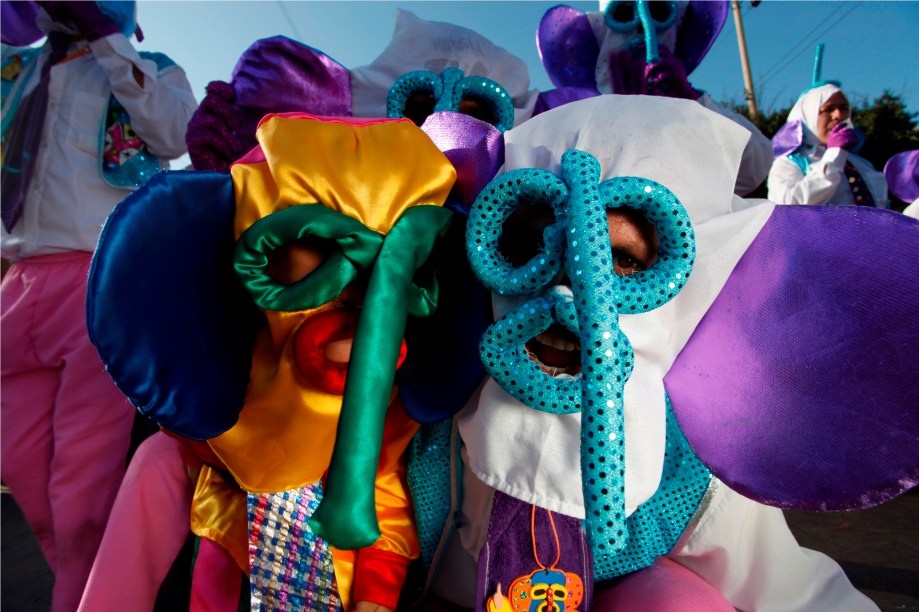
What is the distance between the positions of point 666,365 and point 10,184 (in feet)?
5.23

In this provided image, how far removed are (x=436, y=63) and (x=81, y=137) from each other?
926 millimetres

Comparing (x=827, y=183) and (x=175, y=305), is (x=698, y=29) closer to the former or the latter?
(x=827, y=183)

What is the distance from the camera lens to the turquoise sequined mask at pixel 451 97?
1.30m

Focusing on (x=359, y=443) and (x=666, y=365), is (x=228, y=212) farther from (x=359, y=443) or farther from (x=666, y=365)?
(x=666, y=365)

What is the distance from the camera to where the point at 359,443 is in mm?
612

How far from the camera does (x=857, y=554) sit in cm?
150

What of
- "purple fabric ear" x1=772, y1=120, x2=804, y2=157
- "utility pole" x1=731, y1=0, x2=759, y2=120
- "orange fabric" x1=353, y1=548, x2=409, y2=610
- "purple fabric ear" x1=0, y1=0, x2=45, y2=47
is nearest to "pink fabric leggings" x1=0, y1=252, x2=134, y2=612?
"purple fabric ear" x1=0, y1=0, x2=45, y2=47

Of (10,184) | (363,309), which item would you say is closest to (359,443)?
(363,309)

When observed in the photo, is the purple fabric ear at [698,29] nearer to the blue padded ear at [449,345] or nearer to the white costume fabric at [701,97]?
the white costume fabric at [701,97]

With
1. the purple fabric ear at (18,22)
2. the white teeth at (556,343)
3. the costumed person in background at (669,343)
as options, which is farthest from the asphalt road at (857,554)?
the purple fabric ear at (18,22)

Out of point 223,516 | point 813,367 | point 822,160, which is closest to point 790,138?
point 822,160

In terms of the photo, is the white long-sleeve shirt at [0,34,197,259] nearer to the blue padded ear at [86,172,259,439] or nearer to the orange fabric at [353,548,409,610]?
the blue padded ear at [86,172,259,439]

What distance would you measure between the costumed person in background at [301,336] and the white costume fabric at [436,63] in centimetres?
74

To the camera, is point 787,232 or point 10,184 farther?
point 10,184
